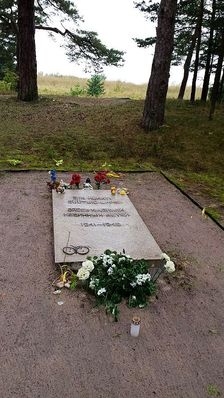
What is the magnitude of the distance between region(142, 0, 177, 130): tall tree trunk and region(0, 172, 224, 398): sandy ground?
5.96 meters

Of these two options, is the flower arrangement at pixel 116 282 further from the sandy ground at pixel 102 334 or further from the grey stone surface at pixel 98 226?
the grey stone surface at pixel 98 226

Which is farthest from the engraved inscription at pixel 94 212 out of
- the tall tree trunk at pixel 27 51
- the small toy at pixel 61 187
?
the tall tree trunk at pixel 27 51

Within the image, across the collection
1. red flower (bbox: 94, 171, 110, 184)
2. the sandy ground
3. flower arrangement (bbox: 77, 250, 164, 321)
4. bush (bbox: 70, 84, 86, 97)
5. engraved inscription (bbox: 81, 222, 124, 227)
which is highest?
bush (bbox: 70, 84, 86, 97)

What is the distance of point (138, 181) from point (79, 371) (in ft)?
17.8

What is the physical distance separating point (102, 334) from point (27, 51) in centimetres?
1186

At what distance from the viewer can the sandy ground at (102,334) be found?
319 cm

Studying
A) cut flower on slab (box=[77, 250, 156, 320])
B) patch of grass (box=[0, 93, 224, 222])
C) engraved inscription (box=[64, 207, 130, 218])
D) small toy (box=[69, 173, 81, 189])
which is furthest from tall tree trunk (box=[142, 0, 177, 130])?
cut flower on slab (box=[77, 250, 156, 320])

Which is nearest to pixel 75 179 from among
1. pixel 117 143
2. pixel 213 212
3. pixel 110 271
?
pixel 213 212

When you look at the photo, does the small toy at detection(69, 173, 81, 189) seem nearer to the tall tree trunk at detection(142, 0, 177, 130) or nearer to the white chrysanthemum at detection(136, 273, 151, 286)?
the white chrysanthemum at detection(136, 273, 151, 286)

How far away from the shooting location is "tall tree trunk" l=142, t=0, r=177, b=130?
Answer: 9.84m

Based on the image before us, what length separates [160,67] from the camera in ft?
33.6

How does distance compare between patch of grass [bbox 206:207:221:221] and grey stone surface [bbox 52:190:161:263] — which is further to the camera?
patch of grass [bbox 206:207:221:221]

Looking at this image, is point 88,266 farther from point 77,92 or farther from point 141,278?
point 77,92

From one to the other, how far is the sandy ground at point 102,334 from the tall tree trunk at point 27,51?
909 cm
